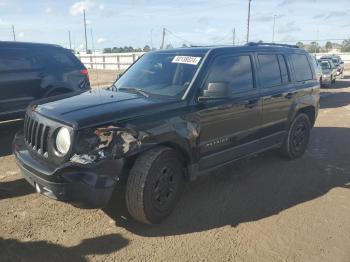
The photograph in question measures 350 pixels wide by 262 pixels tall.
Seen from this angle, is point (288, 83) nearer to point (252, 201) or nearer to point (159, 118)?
point (252, 201)

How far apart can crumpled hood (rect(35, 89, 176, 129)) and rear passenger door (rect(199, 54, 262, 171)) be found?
2.26 ft

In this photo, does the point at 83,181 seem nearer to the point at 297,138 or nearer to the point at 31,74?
the point at 297,138

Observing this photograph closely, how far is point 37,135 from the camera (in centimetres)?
396

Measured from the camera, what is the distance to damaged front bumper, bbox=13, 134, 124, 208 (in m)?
3.44

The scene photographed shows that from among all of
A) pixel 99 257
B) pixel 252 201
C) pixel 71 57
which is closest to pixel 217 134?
pixel 252 201

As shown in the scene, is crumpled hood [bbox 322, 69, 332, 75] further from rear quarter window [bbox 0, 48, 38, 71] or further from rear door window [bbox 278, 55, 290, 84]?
rear quarter window [bbox 0, 48, 38, 71]

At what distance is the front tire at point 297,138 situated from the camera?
6.35 meters

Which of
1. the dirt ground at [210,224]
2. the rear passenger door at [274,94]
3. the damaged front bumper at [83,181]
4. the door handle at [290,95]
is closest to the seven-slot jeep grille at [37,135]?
the damaged front bumper at [83,181]

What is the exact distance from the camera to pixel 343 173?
5.93 m

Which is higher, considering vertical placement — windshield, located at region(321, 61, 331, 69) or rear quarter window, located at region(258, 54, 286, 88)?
rear quarter window, located at region(258, 54, 286, 88)

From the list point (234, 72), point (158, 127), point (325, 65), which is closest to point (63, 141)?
point (158, 127)

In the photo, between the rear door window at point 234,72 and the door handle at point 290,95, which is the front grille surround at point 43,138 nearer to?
the rear door window at point 234,72

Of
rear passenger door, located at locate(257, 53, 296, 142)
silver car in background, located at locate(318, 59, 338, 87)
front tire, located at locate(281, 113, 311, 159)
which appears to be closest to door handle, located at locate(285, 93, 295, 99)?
rear passenger door, located at locate(257, 53, 296, 142)

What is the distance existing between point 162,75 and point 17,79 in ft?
14.0
